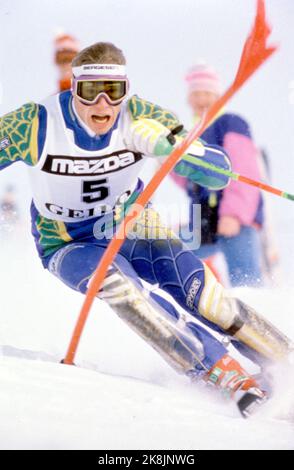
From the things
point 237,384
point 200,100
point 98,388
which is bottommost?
point 98,388

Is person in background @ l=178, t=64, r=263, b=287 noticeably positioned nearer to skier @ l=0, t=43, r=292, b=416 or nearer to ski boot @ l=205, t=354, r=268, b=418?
skier @ l=0, t=43, r=292, b=416

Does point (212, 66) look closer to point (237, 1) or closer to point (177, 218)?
point (237, 1)

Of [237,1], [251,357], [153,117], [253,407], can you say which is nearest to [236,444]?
[253,407]

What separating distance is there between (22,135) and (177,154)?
1.20 ft

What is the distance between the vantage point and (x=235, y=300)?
2070 mm

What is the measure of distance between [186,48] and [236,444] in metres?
1.09

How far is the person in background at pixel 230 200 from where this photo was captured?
2322 millimetres

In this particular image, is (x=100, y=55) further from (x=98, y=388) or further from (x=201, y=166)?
(x=98, y=388)

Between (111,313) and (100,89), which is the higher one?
(100,89)

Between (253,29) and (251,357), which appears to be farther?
(251,357)

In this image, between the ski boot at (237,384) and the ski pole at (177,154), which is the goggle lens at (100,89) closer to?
the ski pole at (177,154)

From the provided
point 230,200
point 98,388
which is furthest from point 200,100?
point 98,388

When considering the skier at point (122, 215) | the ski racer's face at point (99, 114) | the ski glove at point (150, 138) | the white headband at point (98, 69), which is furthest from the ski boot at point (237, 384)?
the white headband at point (98, 69)

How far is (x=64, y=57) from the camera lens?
214 cm
